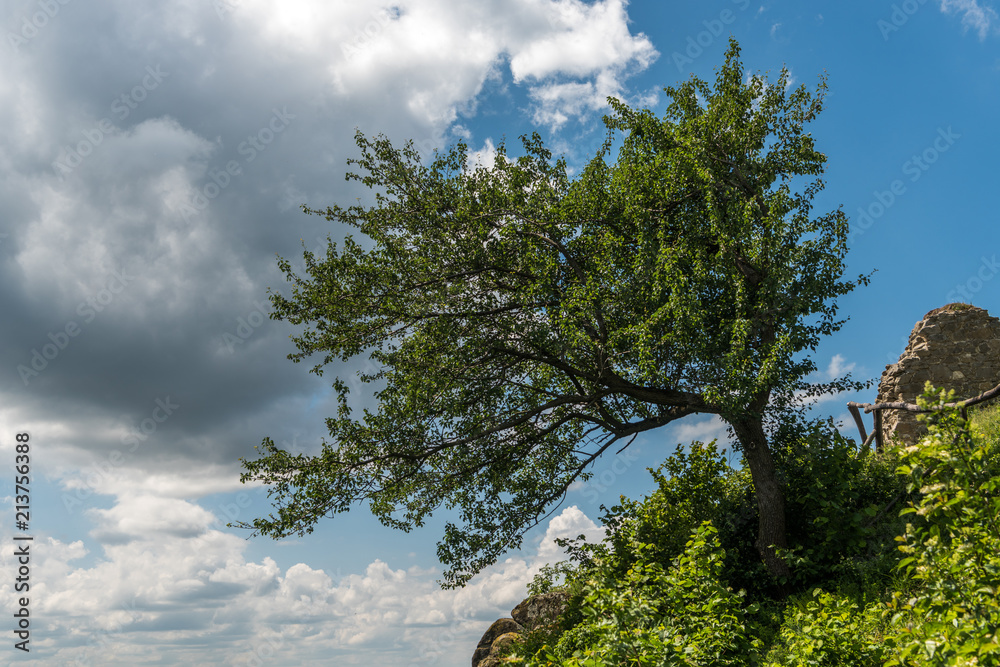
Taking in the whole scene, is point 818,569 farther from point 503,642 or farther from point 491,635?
point 491,635

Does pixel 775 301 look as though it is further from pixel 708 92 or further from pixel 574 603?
pixel 574 603

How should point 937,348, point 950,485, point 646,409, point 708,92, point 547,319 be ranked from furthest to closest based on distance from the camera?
1. point 937,348
2. point 708,92
3. point 646,409
4. point 547,319
5. point 950,485

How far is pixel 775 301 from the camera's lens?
1241 cm

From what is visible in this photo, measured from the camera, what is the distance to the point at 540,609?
15.3 m

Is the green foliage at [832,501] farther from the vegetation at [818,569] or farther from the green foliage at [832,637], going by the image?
the green foliage at [832,637]

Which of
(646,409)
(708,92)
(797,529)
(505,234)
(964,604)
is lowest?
(964,604)

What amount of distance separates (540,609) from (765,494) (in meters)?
6.19

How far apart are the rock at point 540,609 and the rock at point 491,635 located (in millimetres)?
197

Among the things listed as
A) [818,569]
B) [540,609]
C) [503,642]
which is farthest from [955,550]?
[503,642]

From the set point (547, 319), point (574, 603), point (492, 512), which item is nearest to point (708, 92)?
point (547, 319)

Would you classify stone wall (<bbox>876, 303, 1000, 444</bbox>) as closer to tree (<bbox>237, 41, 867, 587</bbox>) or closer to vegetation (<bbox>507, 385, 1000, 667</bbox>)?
vegetation (<bbox>507, 385, 1000, 667</bbox>)

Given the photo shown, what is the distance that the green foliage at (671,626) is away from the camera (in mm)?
7152

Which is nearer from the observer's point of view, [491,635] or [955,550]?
[955,550]

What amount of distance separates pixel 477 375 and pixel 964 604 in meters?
9.53
